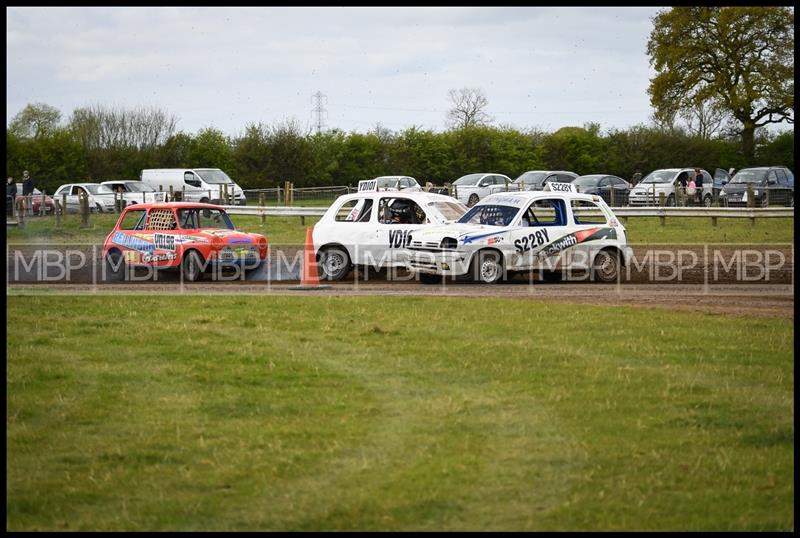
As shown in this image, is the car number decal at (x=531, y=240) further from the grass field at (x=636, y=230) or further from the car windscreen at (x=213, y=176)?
the car windscreen at (x=213, y=176)

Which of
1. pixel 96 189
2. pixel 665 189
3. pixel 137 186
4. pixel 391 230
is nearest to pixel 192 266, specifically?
pixel 391 230

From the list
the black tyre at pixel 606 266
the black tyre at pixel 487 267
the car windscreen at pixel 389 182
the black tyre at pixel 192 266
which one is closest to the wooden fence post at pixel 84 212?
the car windscreen at pixel 389 182

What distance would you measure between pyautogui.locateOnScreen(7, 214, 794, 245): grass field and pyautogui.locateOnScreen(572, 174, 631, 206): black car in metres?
5.22

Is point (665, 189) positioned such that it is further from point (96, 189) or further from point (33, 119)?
point (33, 119)

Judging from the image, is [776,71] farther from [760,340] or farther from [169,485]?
[169,485]

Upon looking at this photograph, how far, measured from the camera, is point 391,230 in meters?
19.5

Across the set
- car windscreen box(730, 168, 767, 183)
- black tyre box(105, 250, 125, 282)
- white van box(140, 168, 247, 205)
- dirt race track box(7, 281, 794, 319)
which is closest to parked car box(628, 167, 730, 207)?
car windscreen box(730, 168, 767, 183)

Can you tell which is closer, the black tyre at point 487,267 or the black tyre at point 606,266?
the black tyre at point 487,267

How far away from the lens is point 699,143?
59.8 m

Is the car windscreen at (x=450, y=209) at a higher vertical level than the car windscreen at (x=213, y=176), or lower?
lower

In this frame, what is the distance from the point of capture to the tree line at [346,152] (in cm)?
5444

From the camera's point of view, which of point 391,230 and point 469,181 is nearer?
point 391,230

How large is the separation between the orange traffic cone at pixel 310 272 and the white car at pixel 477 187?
23748mm

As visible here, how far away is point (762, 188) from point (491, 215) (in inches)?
831
